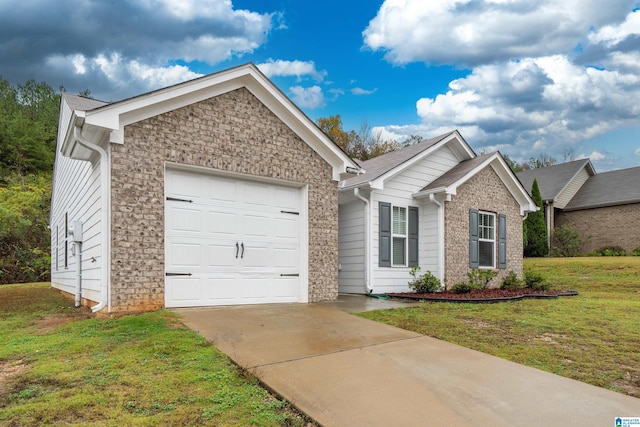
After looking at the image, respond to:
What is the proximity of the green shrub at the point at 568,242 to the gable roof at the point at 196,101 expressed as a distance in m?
19.4

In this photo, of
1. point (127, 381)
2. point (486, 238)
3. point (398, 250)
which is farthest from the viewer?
point (486, 238)

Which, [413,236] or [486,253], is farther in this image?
[486,253]

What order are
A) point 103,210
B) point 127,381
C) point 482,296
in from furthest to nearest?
point 482,296 < point 103,210 < point 127,381

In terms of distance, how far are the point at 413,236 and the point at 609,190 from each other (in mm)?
19306

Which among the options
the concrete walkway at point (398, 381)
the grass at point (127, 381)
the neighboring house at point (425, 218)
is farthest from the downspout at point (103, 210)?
the neighboring house at point (425, 218)

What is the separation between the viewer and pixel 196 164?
24.6ft

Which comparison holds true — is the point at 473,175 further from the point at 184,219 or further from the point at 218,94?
the point at 184,219

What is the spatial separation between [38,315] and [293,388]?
20.6 feet

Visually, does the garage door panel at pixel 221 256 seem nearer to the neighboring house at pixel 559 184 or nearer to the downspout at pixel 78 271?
the downspout at pixel 78 271

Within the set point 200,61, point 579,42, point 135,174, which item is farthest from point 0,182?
point 579,42

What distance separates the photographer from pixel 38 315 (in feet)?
24.5

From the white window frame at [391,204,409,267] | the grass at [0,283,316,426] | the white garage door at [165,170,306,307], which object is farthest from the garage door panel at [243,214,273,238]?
the white window frame at [391,204,409,267]

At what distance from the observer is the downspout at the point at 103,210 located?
6496 mm

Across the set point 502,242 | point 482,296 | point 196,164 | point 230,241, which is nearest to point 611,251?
point 502,242
